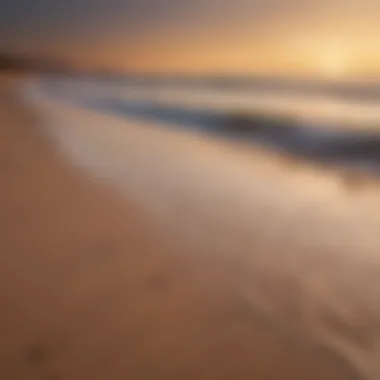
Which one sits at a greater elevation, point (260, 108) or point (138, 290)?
point (260, 108)

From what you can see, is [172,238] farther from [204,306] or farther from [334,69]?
[334,69]

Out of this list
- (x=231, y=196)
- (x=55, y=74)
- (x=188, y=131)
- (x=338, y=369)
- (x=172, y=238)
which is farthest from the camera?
(x=55, y=74)

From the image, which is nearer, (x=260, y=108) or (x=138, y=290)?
(x=138, y=290)

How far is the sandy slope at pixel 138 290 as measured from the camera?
58 centimetres

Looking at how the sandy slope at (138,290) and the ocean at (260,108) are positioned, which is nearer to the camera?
the sandy slope at (138,290)

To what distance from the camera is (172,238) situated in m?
0.80

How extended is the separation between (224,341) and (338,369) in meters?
0.12

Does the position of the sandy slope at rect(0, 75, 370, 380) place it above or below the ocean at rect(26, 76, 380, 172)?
below

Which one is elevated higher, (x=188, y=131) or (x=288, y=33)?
(x=288, y=33)

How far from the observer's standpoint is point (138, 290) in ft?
2.26

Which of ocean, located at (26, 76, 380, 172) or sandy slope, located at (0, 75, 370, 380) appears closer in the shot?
sandy slope, located at (0, 75, 370, 380)

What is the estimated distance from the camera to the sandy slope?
584 millimetres

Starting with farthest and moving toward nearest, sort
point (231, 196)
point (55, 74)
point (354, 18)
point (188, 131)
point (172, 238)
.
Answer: point (55, 74) < point (354, 18) < point (188, 131) < point (231, 196) < point (172, 238)

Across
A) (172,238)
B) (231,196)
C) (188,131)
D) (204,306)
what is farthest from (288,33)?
(204,306)
